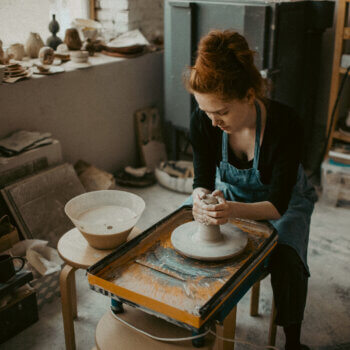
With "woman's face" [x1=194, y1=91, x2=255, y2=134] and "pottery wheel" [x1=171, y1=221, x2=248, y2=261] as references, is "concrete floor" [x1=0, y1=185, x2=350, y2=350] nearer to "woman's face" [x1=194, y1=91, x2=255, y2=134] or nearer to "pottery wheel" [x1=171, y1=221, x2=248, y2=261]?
"pottery wheel" [x1=171, y1=221, x2=248, y2=261]

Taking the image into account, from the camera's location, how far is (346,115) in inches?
140

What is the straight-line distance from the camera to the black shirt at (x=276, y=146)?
1765 mm

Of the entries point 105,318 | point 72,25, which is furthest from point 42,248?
point 72,25

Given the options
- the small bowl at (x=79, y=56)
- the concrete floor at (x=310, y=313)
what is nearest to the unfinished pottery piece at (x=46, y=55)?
the small bowl at (x=79, y=56)

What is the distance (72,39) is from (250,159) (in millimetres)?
2317

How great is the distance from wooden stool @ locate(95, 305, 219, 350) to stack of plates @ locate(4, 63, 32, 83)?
1.89 metres

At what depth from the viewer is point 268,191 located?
6.34 feet

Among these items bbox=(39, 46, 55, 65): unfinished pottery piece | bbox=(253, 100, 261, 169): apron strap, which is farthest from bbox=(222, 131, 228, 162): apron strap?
bbox=(39, 46, 55, 65): unfinished pottery piece

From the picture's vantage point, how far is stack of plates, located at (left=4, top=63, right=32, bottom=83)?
2869mm

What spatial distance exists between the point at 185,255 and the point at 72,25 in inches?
115

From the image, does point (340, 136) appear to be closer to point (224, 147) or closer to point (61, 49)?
point (224, 147)

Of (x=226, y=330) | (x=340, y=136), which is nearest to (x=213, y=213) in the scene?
(x=226, y=330)

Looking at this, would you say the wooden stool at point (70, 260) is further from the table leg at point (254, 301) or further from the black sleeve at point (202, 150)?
the table leg at point (254, 301)

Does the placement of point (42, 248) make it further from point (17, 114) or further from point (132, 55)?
point (132, 55)
